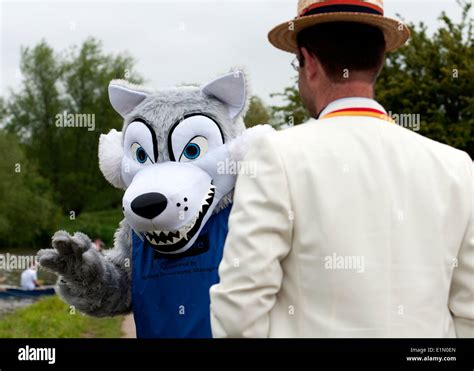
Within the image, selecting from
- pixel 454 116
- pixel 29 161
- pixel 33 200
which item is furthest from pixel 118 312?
pixel 29 161

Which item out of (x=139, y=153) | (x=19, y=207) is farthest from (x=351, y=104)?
(x=19, y=207)

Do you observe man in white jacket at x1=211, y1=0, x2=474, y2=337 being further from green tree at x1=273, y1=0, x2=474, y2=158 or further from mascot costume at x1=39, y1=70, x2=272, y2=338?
green tree at x1=273, y1=0, x2=474, y2=158

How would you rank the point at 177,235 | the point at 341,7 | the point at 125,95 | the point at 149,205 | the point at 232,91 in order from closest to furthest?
1. the point at 341,7
2. the point at 149,205
3. the point at 177,235
4. the point at 232,91
5. the point at 125,95

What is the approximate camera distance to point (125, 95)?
4484mm

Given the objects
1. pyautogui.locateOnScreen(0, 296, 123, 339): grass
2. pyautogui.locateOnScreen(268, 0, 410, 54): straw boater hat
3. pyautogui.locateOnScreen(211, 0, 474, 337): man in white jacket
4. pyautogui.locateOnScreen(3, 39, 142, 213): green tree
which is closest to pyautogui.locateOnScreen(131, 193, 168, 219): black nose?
pyautogui.locateOnScreen(268, 0, 410, 54): straw boater hat

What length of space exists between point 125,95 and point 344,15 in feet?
6.98

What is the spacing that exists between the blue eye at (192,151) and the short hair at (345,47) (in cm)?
164

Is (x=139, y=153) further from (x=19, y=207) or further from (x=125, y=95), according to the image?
(x=19, y=207)

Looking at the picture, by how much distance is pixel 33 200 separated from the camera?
34.6m

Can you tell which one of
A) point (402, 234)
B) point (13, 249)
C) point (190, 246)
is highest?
point (402, 234)

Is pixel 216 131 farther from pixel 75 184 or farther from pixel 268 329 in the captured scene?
pixel 75 184

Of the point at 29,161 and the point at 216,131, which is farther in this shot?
the point at 29,161

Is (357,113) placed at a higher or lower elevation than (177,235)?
higher

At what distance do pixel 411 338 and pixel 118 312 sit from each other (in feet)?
7.49
